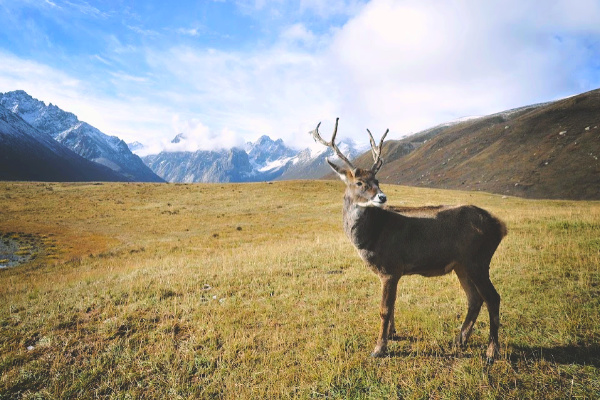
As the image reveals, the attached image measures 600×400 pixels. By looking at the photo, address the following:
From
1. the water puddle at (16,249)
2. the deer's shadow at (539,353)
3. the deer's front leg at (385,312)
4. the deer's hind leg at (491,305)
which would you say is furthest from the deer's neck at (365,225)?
the water puddle at (16,249)

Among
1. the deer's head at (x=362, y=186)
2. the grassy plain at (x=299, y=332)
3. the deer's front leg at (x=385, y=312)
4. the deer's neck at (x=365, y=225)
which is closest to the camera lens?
the grassy plain at (x=299, y=332)

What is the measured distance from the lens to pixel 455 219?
5945 mm

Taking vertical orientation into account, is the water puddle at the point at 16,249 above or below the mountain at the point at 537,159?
below

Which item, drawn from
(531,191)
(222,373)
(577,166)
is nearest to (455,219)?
(222,373)

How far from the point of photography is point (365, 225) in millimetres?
6145

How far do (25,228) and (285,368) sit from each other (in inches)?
1633

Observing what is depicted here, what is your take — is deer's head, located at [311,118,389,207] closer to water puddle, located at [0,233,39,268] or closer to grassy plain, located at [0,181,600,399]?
grassy plain, located at [0,181,600,399]

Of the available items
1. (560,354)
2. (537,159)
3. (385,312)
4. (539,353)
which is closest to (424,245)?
(385,312)

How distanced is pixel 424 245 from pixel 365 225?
124 cm

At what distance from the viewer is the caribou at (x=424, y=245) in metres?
5.64

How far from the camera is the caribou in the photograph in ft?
18.5

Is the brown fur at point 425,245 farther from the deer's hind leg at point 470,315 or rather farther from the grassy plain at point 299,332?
the grassy plain at point 299,332

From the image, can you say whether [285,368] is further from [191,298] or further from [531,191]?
[531,191]

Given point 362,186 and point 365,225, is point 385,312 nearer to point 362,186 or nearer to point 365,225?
point 365,225
